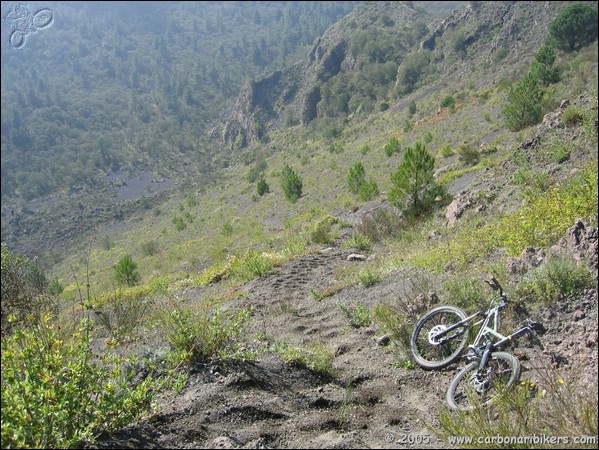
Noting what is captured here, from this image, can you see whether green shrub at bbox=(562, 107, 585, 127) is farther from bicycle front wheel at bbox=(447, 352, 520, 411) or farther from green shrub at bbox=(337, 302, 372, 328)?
bicycle front wheel at bbox=(447, 352, 520, 411)

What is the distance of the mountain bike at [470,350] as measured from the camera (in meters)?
3.77

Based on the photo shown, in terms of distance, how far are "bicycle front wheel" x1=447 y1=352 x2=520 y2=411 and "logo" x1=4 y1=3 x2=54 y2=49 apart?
1159cm

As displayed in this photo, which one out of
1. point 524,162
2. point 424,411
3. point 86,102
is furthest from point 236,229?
point 86,102

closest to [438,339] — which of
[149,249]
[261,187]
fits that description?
[149,249]

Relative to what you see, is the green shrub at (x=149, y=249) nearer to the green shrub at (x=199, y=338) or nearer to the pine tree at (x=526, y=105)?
the pine tree at (x=526, y=105)

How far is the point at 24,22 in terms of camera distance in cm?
1058

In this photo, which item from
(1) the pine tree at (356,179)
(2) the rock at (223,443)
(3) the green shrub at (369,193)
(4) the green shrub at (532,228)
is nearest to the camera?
(2) the rock at (223,443)

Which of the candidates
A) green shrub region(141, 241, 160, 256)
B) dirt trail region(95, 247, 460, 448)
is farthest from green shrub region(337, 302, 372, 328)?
green shrub region(141, 241, 160, 256)

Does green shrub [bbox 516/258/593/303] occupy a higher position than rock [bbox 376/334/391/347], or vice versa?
green shrub [bbox 516/258/593/303]

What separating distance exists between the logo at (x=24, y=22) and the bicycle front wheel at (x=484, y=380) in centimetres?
1159

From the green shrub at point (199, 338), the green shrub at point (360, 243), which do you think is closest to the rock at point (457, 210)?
the green shrub at point (360, 243)

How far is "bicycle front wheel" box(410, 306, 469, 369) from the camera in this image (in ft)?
15.1

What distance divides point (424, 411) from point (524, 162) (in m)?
8.26

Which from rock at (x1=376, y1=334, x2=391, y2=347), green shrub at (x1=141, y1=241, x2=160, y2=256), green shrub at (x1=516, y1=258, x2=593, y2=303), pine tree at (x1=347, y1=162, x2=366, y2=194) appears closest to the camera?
green shrub at (x1=516, y1=258, x2=593, y2=303)
